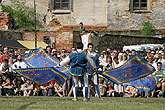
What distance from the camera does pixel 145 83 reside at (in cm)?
1648

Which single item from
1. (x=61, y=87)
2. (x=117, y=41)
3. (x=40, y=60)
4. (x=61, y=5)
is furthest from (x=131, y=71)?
(x=61, y=5)

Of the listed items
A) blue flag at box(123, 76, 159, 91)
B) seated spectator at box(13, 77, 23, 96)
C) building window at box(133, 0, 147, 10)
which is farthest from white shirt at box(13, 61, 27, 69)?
building window at box(133, 0, 147, 10)

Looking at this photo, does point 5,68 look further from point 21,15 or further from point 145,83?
point 21,15

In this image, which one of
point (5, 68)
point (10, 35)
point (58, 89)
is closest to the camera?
point (58, 89)

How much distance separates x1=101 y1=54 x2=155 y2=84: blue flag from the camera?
52.0 ft

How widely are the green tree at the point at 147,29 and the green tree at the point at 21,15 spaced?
26.5 feet

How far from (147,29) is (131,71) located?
17122 mm

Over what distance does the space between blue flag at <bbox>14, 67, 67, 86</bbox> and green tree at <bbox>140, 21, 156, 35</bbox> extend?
1655 cm

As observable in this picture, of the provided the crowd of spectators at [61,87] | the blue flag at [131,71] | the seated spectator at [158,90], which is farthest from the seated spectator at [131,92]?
the blue flag at [131,71]

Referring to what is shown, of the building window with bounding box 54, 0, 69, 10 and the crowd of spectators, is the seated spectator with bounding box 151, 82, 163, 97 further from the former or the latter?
the building window with bounding box 54, 0, 69, 10

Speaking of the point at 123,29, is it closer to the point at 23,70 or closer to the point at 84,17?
the point at 84,17

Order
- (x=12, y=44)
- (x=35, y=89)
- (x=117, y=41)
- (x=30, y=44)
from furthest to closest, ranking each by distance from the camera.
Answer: (x=30, y=44) < (x=117, y=41) < (x=12, y=44) < (x=35, y=89)

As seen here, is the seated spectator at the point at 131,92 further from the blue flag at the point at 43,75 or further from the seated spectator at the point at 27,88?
the seated spectator at the point at 27,88

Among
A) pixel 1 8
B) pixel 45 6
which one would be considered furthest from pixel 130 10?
pixel 1 8
